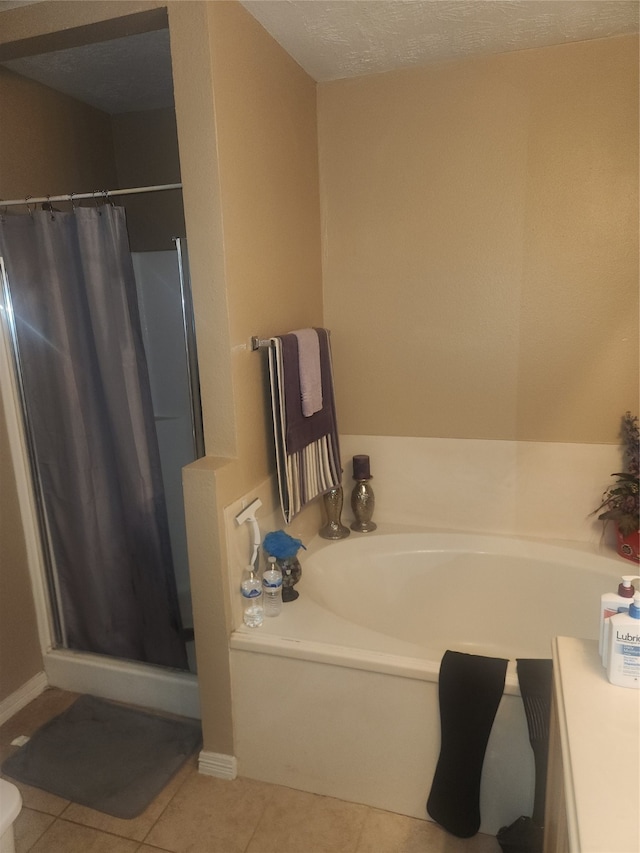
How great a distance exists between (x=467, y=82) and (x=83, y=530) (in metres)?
2.09

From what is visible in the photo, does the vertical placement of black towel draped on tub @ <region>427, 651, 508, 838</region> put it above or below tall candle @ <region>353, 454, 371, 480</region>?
below

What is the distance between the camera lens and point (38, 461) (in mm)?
2158

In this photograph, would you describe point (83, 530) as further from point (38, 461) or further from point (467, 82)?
point (467, 82)

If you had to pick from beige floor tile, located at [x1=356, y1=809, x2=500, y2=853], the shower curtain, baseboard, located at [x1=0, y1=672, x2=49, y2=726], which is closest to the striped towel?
the shower curtain

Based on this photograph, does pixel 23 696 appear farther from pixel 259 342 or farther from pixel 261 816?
Answer: pixel 259 342

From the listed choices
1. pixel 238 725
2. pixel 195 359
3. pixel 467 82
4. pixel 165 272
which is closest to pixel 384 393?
pixel 195 359

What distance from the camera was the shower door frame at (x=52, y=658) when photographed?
6.79 ft

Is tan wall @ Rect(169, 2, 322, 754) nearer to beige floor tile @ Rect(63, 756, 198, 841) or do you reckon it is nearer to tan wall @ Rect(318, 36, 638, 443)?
beige floor tile @ Rect(63, 756, 198, 841)

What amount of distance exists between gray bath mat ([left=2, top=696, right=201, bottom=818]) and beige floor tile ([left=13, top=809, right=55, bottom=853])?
0.08 metres

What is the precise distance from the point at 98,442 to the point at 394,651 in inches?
47.5

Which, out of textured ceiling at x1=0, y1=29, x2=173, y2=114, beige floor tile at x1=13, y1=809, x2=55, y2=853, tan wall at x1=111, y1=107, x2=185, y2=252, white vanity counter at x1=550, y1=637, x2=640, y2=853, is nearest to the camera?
white vanity counter at x1=550, y1=637, x2=640, y2=853

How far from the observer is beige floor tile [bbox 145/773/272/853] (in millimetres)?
1637

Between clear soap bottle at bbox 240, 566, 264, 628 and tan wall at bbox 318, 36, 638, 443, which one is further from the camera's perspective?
tan wall at bbox 318, 36, 638, 443

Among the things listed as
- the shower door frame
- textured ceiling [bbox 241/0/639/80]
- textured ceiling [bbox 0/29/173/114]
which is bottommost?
the shower door frame
